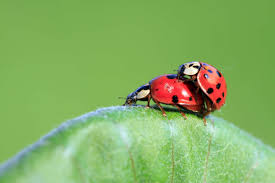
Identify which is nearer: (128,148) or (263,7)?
(128,148)

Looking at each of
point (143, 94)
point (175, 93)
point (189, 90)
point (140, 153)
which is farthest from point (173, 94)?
point (140, 153)

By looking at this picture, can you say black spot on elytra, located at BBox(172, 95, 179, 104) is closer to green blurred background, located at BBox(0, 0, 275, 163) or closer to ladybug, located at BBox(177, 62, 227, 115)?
ladybug, located at BBox(177, 62, 227, 115)

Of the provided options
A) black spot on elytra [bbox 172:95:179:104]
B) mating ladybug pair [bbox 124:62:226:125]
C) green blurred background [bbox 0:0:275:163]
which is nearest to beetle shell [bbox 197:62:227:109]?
mating ladybug pair [bbox 124:62:226:125]

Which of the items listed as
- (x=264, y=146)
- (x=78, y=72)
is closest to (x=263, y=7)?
(x=78, y=72)

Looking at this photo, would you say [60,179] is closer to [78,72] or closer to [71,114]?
[71,114]

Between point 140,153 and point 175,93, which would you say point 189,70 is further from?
point 140,153

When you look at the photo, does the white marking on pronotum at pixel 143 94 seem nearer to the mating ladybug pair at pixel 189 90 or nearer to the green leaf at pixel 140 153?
the mating ladybug pair at pixel 189 90

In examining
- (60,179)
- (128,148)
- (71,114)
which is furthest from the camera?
(71,114)
